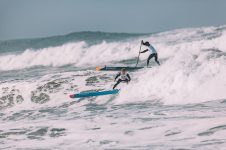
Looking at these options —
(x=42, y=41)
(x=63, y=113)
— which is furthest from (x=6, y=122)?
(x=42, y=41)

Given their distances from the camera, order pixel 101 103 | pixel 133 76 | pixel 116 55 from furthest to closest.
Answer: pixel 116 55 → pixel 133 76 → pixel 101 103

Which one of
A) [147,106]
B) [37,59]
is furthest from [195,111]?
[37,59]

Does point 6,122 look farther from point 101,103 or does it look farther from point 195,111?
point 195,111

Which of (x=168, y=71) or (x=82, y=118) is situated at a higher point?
(x=168, y=71)

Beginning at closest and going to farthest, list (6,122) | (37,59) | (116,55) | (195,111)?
(195,111), (6,122), (116,55), (37,59)

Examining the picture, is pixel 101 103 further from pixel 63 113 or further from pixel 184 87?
pixel 184 87

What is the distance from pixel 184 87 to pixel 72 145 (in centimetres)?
847

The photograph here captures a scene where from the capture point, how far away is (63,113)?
20625 mm

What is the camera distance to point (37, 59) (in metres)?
51.4

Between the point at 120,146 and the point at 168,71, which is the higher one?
the point at 168,71

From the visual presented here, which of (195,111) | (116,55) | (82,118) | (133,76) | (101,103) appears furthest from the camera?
(116,55)

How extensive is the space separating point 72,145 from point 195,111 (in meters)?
5.25

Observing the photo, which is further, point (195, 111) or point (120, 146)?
point (195, 111)

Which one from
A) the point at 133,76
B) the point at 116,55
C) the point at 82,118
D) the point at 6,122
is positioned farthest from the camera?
the point at 116,55
